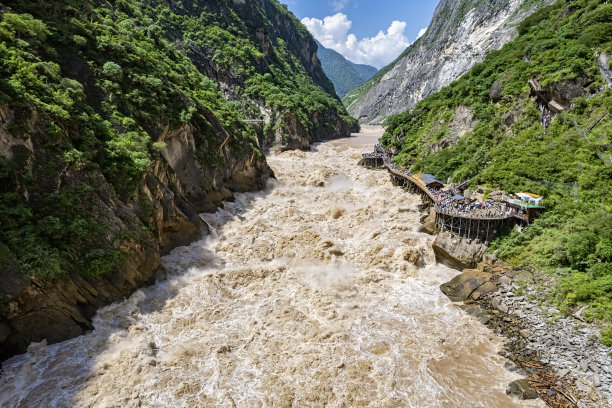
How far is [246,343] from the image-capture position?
17203 millimetres

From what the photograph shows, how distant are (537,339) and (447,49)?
136399 millimetres

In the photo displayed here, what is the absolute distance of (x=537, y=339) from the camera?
16.5m

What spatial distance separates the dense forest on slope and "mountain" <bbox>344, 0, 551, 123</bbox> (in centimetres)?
5593

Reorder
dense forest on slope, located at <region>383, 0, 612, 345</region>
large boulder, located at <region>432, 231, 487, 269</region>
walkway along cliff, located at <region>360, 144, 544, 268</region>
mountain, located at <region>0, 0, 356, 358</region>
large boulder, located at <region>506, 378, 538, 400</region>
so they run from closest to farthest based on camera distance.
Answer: large boulder, located at <region>506, 378, 538, 400</region> < mountain, located at <region>0, 0, 356, 358</region> < dense forest on slope, located at <region>383, 0, 612, 345</region> < walkway along cliff, located at <region>360, 144, 544, 268</region> < large boulder, located at <region>432, 231, 487, 269</region>

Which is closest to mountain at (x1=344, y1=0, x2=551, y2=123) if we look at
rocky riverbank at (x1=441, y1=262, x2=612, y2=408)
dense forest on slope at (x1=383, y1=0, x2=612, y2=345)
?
dense forest on slope at (x1=383, y1=0, x2=612, y2=345)

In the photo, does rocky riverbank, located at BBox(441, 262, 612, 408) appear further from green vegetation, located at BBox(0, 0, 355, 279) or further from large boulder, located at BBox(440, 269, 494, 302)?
green vegetation, located at BBox(0, 0, 355, 279)

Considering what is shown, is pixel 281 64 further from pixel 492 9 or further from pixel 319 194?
pixel 319 194

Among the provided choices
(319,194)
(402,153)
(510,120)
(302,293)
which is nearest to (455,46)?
(402,153)

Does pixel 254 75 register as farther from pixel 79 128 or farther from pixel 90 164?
pixel 90 164

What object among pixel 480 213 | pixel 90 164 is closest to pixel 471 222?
pixel 480 213

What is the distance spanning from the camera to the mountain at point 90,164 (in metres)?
15.8

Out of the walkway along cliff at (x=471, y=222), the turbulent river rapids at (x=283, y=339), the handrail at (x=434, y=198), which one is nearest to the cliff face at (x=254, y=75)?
the handrail at (x=434, y=198)

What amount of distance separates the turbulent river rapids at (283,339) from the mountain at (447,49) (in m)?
96.7

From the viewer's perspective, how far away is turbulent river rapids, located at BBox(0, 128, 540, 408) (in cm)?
1412
